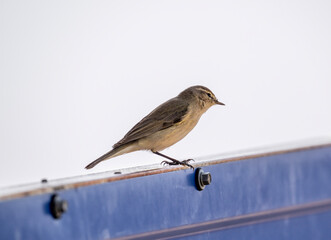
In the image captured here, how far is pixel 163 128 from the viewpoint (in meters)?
6.99

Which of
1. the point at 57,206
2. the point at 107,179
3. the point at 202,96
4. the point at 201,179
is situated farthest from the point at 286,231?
the point at 202,96

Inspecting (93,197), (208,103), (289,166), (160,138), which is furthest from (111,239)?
(208,103)

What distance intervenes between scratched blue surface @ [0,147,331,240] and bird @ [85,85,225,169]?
Answer: 171 centimetres

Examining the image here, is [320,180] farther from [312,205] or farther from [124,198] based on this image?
[124,198]

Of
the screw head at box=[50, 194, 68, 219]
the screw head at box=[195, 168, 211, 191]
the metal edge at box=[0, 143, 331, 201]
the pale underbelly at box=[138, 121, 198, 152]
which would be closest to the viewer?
the metal edge at box=[0, 143, 331, 201]

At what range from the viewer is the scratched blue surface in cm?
314

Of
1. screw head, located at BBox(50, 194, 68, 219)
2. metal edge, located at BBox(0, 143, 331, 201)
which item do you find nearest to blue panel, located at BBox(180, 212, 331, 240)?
metal edge, located at BBox(0, 143, 331, 201)

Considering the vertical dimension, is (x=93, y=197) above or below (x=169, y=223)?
above

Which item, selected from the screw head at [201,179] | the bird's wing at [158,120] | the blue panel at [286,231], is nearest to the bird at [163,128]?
the bird's wing at [158,120]

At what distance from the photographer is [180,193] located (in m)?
4.31

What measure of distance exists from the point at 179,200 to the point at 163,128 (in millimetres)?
2766

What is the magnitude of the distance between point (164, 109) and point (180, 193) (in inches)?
119

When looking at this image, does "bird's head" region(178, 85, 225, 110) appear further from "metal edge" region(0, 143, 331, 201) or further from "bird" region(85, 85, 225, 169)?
"metal edge" region(0, 143, 331, 201)

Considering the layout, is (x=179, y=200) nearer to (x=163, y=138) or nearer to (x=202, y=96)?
(x=163, y=138)
